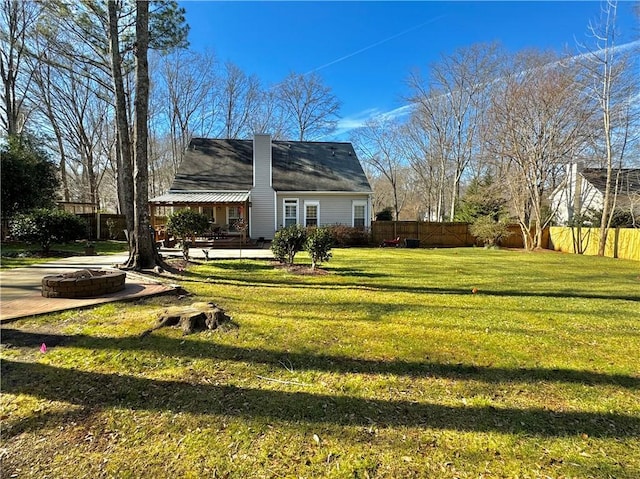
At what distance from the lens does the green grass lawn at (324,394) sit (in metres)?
2.03

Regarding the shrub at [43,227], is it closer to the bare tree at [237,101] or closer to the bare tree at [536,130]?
the bare tree at [237,101]

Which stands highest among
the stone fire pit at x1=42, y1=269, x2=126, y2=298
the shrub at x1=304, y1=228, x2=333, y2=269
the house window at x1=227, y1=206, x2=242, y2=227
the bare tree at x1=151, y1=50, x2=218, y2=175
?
the bare tree at x1=151, y1=50, x2=218, y2=175

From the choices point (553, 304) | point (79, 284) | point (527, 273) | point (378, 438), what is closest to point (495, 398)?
point (378, 438)

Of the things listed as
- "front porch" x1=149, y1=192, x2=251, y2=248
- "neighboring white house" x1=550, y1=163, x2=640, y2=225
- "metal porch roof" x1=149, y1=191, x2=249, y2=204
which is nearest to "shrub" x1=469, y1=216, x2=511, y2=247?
"neighboring white house" x1=550, y1=163, x2=640, y2=225

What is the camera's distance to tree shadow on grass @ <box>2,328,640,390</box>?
3.12 metres

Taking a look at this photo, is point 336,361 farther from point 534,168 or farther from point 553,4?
Answer: point 534,168

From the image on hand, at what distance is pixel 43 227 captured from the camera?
427 inches

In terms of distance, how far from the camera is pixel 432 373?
10.4 feet

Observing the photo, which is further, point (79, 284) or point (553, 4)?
point (553, 4)

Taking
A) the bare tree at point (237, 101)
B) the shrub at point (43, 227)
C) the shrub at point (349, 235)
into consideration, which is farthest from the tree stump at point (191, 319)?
the bare tree at point (237, 101)

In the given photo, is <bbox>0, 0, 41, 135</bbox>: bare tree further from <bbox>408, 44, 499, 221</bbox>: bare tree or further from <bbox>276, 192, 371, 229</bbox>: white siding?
<bbox>408, 44, 499, 221</bbox>: bare tree

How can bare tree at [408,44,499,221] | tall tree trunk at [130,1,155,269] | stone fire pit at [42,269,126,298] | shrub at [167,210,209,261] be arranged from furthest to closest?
bare tree at [408,44,499,221], shrub at [167,210,209,261], tall tree trunk at [130,1,155,269], stone fire pit at [42,269,126,298]

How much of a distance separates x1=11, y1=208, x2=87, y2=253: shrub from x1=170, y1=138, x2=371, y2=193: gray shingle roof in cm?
729

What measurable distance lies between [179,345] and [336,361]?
1.79 meters
